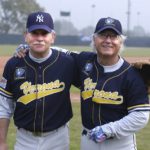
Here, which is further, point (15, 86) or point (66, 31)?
point (66, 31)

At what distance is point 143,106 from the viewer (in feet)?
11.5

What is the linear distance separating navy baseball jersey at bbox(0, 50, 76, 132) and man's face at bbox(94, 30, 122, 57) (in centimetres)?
44

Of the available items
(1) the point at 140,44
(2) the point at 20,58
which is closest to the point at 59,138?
(2) the point at 20,58

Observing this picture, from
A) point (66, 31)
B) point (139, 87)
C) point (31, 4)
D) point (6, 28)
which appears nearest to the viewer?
point (139, 87)

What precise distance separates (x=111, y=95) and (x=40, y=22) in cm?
84

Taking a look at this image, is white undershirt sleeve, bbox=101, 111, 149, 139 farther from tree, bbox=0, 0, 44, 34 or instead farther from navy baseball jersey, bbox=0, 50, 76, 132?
tree, bbox=0, 0, 44, 34

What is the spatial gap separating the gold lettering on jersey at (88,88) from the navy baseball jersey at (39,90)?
247 mm

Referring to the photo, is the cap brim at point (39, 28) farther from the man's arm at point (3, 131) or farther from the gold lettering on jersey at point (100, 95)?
the man's arm at point (3, 131)

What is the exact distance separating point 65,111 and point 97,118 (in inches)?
15.8

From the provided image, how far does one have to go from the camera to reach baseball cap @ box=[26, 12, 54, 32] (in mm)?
3701

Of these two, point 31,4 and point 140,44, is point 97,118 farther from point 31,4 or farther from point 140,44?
point 31,4

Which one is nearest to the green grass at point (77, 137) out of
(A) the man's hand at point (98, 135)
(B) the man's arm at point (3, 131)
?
(B) the man's arm at point (3, 131)

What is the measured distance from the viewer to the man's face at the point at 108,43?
3535mm

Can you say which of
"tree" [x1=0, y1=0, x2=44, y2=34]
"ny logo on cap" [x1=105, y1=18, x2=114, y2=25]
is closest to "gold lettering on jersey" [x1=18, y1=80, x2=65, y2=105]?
"ny logo on cap" [x1=105, y1=18, x2=114, y2=25]
